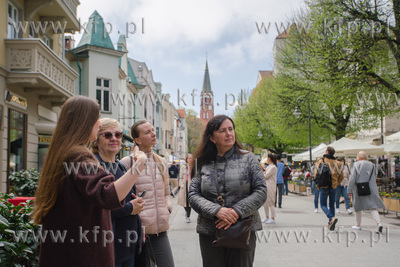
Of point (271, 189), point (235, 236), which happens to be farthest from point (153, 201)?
point (271, 189)

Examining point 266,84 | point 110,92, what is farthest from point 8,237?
point 266,84

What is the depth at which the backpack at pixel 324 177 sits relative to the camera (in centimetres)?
981

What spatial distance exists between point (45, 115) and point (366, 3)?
13.2m

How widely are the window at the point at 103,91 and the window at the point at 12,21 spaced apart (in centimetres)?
1192

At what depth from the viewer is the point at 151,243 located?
380cm

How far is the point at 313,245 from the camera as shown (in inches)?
301

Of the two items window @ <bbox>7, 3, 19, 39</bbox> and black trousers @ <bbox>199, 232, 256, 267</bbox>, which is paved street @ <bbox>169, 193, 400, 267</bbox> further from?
window @ <bbox>7, 3, 19, 39</bbox>

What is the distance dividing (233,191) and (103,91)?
23.7 meters

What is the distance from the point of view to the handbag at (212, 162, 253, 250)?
10.7 feet

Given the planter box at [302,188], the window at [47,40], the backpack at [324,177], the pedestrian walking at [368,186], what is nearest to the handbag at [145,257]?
the pedestrian walking at [368,186]

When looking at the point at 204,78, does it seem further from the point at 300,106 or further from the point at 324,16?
the point at 324,16

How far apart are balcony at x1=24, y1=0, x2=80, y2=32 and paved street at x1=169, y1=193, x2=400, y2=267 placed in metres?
8.99

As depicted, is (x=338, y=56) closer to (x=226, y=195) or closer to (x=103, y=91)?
(x=103, y=91)

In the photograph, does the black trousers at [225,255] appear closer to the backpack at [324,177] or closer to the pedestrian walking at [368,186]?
the pedestrian walking at [368,186]
